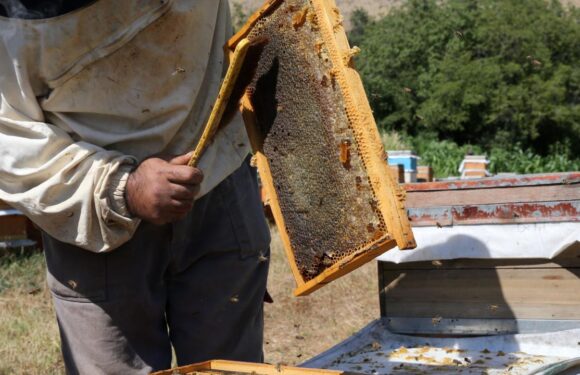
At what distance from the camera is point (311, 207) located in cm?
180

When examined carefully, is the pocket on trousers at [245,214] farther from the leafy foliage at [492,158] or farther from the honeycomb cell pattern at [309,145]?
the leafy foliage at [492,158]

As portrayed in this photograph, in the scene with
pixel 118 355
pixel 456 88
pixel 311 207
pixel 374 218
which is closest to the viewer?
pixel 374 218

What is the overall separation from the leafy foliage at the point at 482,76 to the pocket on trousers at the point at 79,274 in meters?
19.4

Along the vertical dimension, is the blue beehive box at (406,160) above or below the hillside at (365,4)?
below

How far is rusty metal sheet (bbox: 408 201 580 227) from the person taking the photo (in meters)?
3.06

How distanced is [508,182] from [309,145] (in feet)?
5.47

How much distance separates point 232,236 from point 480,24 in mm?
25993

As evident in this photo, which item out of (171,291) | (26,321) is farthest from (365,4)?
(171,291)

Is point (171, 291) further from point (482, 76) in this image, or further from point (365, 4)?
point (365, 4)

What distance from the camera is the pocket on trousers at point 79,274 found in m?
1.96

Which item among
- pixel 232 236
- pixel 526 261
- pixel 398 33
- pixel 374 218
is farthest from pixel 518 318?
pixel 398 33

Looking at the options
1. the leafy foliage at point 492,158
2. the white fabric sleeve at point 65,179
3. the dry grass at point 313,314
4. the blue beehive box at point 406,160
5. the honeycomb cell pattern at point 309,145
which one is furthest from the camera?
the leafy foliage at point 492,158

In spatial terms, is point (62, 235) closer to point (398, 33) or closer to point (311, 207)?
point (311, 207)

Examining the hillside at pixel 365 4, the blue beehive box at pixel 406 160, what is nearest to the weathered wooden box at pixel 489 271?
the blue beehive box at pixel 406 160
